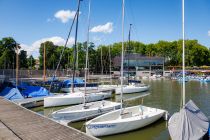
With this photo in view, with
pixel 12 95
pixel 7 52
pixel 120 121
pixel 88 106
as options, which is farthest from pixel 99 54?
pixel 120 121

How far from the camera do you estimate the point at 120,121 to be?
1712cm

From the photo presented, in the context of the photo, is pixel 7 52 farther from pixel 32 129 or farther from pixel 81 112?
pixel 32 129

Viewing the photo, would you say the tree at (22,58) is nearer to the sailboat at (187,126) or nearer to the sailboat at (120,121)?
the sailboat at (120,121)

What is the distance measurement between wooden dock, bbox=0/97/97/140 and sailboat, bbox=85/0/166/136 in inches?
89.7

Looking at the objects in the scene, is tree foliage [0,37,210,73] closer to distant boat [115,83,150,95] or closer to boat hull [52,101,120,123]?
distant boat [115,83,150,95]

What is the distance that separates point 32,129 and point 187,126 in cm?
859

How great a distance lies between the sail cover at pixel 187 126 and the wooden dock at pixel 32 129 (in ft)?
14.9

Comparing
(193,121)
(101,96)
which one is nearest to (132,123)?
(193,121)

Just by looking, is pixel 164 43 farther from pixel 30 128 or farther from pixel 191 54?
pixel 30 128

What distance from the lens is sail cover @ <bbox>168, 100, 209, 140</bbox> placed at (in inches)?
524

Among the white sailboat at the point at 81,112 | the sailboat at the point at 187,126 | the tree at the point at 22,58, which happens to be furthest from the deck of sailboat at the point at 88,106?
the tree at the point at 22,58

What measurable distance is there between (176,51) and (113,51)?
112 feet

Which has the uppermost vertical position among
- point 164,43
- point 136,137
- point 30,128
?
point 164,43

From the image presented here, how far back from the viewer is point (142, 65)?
131625mm
